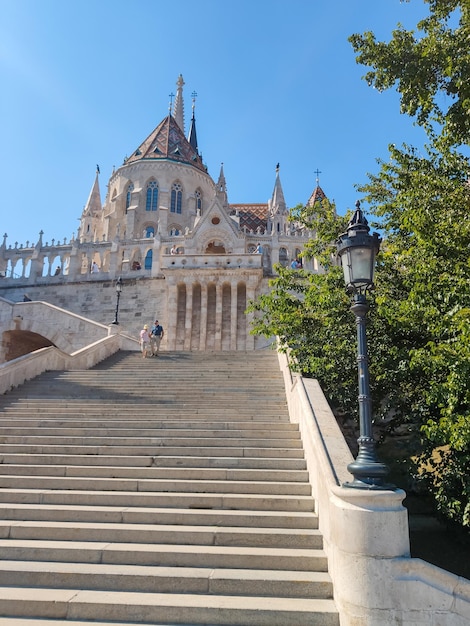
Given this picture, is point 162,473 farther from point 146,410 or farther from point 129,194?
point 129,194

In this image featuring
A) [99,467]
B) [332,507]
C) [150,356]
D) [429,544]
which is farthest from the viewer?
[150,356]

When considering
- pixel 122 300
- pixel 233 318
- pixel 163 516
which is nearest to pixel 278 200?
pixel 122 300

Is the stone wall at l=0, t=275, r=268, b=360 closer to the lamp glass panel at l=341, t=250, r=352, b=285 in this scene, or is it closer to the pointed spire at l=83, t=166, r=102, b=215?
the pointed spire at l=83, t=166, r=102, b=215

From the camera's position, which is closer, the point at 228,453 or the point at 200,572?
the point at 200,572

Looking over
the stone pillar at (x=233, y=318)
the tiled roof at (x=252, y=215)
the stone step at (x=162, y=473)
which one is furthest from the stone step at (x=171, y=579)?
the tiled roof at (x=252, y=215)

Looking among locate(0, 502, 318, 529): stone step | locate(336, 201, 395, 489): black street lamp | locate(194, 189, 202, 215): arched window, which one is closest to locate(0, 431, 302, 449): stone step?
locate(0, 502, 318, 529): stone step

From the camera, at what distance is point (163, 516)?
527cm

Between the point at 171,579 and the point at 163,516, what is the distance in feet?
3.34

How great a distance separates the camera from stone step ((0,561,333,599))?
13.8 ft

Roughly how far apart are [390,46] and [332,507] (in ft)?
26.9

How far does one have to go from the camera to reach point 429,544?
947 cm

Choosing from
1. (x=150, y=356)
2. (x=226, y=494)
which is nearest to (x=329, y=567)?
(x=226, y=494)

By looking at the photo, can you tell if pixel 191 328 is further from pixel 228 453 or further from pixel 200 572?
pixel 200 572

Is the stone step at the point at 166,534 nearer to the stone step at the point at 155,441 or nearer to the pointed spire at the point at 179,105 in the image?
the stone step at the point at 155,441
